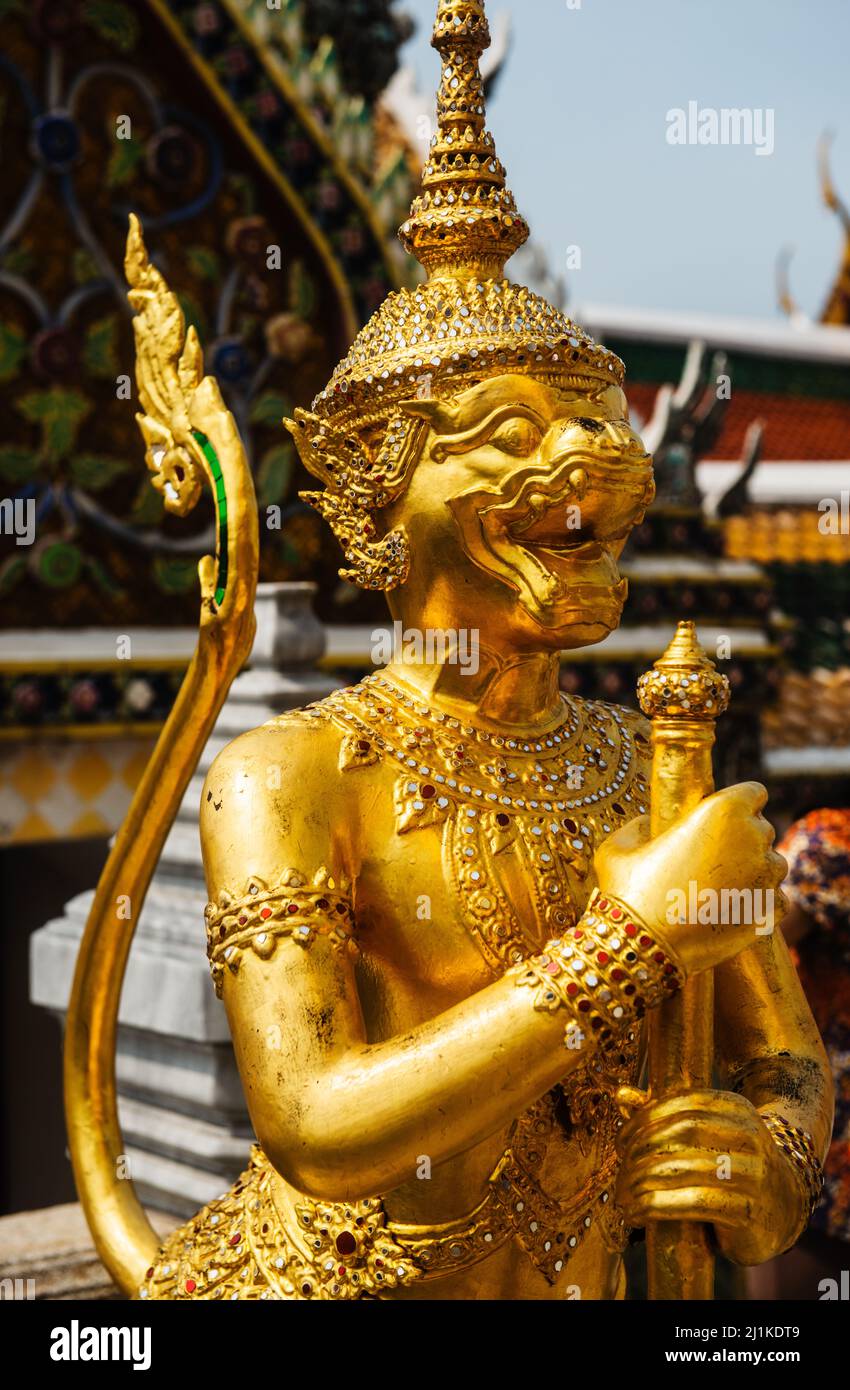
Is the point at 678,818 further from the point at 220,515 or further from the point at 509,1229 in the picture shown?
the point at 220,515

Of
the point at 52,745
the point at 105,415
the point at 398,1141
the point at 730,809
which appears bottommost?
the point at 398,1141

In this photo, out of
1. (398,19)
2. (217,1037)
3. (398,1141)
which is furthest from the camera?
(398,19)

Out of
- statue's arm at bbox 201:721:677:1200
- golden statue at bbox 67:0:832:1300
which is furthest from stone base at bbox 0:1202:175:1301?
statue's arm at bbox 201:721:677:1200

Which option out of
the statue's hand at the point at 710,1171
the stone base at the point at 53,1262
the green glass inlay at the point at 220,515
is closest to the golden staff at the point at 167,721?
the green glass inlay at the point at 220,515

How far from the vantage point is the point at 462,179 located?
7.28ft

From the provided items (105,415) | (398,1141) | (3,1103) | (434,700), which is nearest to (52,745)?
(105,415)

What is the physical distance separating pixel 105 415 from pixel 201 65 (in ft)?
3.33

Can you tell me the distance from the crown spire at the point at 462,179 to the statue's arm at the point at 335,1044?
2.24 feet

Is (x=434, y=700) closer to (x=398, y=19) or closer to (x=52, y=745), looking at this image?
(x=52, y=745)

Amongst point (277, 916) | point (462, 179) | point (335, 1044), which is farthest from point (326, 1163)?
point (462, 179)

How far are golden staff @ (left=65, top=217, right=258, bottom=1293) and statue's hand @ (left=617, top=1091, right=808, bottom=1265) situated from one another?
833 millimetres

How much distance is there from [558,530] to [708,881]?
1.54ft

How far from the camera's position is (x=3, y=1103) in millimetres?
5723

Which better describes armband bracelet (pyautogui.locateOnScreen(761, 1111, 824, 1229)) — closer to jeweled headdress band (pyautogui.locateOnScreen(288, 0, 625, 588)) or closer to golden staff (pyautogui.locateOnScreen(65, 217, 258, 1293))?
jeweled headdress band (pyautogui.locateOnScreen(288, 0, 625, 588))
